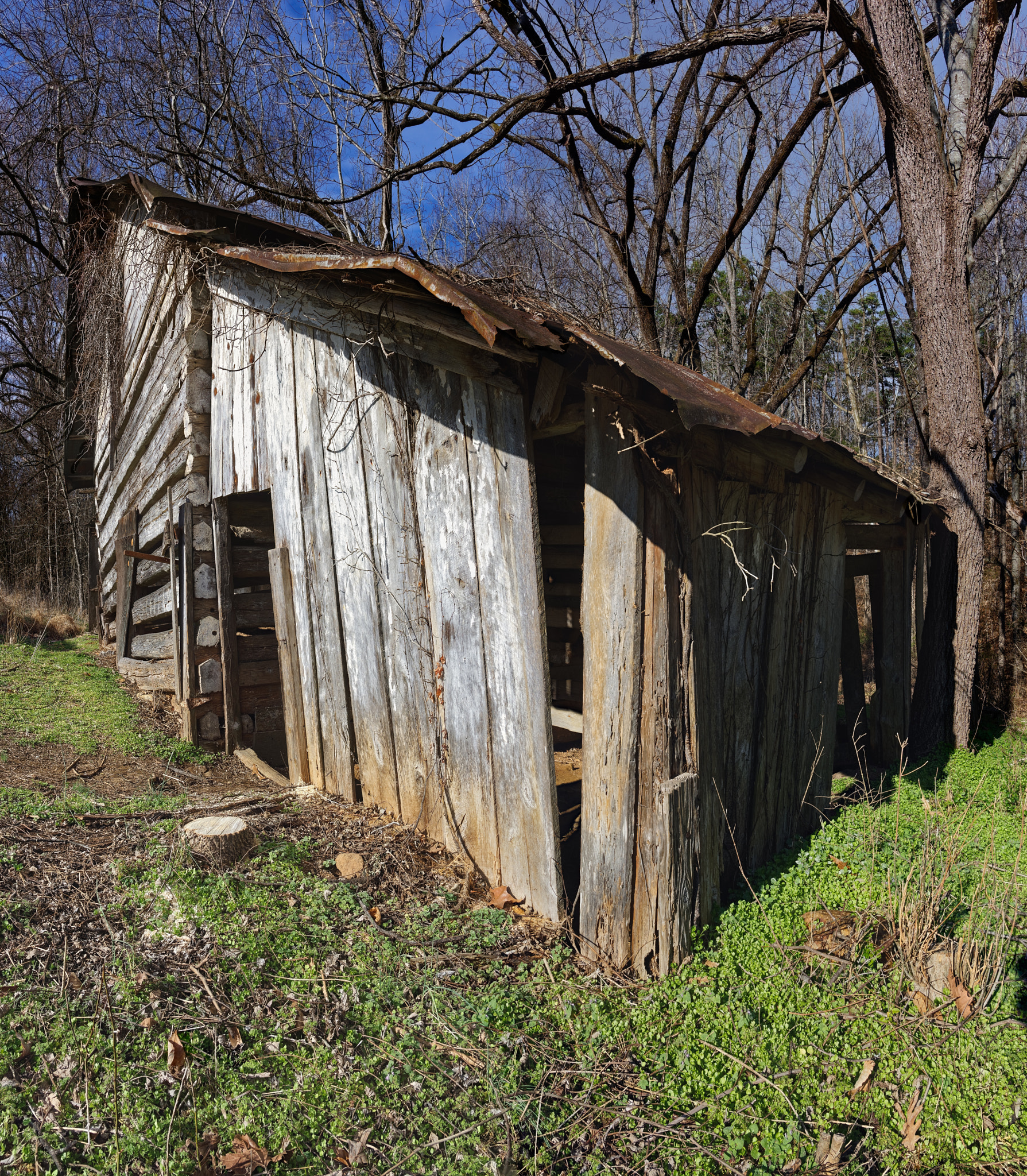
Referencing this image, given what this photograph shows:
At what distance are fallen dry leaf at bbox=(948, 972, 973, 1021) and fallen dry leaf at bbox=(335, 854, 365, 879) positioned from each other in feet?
8.47

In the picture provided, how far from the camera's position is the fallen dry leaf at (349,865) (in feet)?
12.1

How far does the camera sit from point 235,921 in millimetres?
3043

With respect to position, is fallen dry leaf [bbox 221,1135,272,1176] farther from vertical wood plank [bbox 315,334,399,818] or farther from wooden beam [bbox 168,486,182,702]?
wooden beam [bbox 168,486,182,702]

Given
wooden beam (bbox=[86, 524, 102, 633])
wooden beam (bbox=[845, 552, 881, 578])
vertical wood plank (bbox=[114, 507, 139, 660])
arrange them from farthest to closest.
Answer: wooden beam (bbox=[86, 524, 102, 633])
vertical wood plank (bbox=[114, 507, 139, 660])
wooden beam (bbox=[845, 552, 881, 578])

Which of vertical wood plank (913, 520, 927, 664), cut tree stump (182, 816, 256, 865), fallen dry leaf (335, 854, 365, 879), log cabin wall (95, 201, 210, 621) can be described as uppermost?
log cabin wall (95, 201, 210, 621)

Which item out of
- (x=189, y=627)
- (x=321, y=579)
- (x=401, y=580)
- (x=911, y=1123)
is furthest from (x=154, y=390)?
(x=911, y=1123)

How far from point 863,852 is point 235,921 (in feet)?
10.2

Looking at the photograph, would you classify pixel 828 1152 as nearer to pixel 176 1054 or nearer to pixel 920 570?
pixel 176 1054

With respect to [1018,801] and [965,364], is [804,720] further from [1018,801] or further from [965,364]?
[965,364]

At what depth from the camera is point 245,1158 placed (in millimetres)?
2047

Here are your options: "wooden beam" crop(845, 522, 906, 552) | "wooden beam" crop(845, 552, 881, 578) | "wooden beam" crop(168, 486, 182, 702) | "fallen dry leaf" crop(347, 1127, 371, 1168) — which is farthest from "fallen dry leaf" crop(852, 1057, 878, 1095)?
"wooden beam" crop(168, 486, 182, 702)

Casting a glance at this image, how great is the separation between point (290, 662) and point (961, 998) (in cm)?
431

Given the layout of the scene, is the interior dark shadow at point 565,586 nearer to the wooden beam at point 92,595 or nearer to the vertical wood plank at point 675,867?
the vertical wood plank at point 675,867

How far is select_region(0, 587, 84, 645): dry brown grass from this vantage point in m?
10.8
